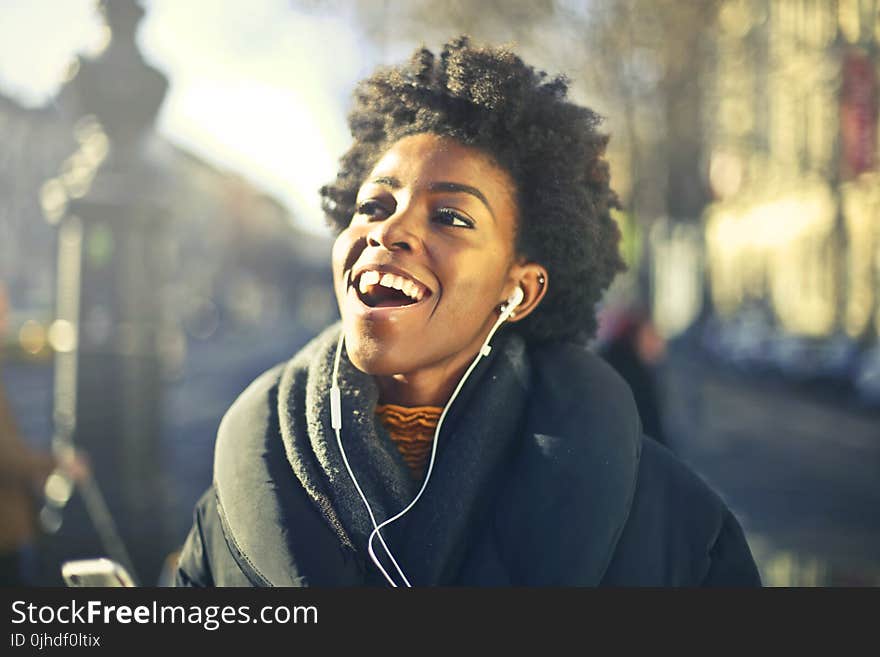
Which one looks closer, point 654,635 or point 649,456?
point 654,635

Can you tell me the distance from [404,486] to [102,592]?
22.5 inches

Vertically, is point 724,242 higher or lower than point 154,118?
higher

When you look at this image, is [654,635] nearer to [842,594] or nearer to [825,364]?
[842,594]

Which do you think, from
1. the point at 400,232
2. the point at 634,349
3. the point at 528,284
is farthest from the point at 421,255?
the point at 634,349

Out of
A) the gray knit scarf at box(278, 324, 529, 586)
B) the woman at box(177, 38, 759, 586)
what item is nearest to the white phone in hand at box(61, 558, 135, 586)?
the woman at box(177, 38, 759, 586)

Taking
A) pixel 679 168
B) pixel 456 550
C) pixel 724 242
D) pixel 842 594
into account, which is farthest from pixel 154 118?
pixel 724 242

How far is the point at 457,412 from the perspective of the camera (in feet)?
5.55

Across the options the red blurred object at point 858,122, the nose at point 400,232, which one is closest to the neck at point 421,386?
the nose at point 400,232

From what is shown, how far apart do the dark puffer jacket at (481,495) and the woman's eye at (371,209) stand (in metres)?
0.26

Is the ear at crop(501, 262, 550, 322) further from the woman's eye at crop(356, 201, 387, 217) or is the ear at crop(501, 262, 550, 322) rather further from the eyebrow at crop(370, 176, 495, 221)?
the woman's eye at crop(356, 201, 387, 217)

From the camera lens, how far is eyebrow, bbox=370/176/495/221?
1591 millimetres

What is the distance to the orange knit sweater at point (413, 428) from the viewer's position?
5.60ft

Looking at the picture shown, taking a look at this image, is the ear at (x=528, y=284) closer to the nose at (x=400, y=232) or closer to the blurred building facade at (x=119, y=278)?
the nose at (x=400, y=232)

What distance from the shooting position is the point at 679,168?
17484mm
